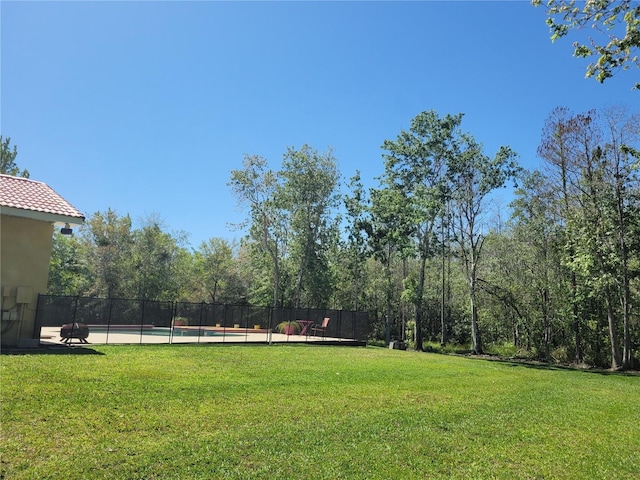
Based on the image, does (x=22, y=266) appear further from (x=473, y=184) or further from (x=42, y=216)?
(x=473, y=184)

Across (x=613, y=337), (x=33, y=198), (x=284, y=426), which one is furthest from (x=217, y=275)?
(x=284, y=426)

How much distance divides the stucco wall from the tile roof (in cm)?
46

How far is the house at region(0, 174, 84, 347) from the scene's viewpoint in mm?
11641

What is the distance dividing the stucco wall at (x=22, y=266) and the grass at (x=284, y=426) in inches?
78.6

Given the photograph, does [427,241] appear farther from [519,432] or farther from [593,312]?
[519,432]

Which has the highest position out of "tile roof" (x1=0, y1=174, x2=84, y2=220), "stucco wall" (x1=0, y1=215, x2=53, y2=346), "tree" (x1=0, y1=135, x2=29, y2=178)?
"tree" (x1=0, y1=135, x2=29, y2=178)

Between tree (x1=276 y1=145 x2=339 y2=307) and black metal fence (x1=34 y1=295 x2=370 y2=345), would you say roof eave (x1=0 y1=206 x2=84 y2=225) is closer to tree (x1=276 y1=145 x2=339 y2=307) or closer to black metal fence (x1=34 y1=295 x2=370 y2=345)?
black metal fence (x1=34 y1=295 x2=370 y2=345)

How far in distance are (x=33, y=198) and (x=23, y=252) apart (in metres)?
1.58

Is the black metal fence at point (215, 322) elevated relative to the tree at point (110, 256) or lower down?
lower down

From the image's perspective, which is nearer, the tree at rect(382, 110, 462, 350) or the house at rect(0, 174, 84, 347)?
the house at rect(0, 174, 84, 347)

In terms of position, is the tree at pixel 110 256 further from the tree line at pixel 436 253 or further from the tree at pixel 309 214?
the tree at pixel 309 214

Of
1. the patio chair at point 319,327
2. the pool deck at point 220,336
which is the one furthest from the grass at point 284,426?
the patio chair at point 319,327

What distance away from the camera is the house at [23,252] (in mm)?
11641

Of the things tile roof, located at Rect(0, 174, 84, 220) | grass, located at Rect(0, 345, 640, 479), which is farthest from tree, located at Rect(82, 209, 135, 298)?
grass, located at Rect(0, 345, 640, 479)
